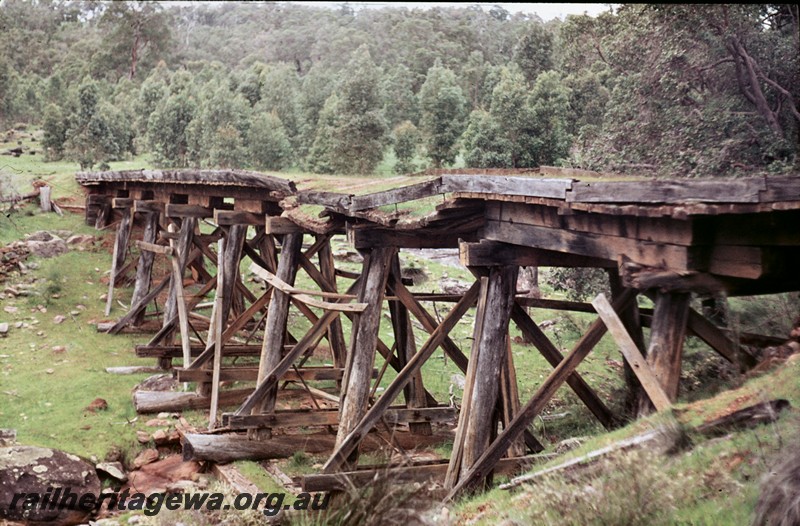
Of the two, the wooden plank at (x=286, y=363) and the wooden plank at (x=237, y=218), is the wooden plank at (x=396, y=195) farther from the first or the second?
the wooden plank at (x=237, y=218)

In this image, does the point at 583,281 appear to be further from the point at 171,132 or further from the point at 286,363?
the point at 171,132

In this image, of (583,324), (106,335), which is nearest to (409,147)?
(583,324)

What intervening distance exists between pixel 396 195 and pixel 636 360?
2.41 metres

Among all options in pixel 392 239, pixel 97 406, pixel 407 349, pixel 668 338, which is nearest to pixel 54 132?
pixel 97 406

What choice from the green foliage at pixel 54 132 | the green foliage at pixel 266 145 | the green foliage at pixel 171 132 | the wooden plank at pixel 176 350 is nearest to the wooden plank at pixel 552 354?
the wooden plank at pixel 176 350

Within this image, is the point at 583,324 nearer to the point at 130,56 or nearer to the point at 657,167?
the point at 657,167

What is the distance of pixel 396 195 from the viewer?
605cm

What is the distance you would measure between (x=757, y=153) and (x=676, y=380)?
28.8 feet

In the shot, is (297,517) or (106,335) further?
(106,335)

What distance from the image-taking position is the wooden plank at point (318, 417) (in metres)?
7.97

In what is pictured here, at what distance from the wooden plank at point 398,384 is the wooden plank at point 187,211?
15.9 feet

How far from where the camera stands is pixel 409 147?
1145 inches

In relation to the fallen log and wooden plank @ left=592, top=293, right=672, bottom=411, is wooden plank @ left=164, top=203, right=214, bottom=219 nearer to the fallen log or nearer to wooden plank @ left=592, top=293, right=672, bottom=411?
wooden plank @ left=592, top=293, right=672, bottom=411

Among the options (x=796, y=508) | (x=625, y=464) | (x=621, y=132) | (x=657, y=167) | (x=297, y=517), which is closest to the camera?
(x=796, y=508)
